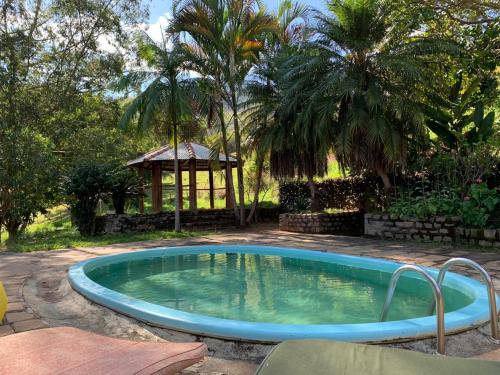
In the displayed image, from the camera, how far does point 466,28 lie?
11.7 metres

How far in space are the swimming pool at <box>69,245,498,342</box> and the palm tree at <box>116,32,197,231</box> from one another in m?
5.01

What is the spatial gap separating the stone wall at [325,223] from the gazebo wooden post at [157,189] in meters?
5.24

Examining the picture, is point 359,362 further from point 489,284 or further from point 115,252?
point 115,252

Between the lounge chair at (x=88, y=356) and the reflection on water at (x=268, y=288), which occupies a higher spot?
the lounge chair at (x=88, y=356)

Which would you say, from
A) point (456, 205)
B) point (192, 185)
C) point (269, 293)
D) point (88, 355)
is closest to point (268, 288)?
point (269, 293)

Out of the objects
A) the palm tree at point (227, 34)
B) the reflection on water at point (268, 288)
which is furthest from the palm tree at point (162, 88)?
the reflection on water at point (268, 288)

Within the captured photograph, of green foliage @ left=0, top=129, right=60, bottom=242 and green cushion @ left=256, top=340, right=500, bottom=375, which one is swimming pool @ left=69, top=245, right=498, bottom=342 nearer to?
green cushion @ left=256, top=340, right=500, bottom=375

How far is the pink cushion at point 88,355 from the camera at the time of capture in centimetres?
219

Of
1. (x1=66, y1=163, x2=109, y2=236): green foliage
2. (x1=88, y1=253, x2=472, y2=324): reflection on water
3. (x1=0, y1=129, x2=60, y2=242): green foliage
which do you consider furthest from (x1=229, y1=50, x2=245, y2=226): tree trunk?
(x1=88, y1=253, x2=472, y2=324): reflection on water

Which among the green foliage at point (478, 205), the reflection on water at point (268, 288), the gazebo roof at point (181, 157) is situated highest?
the gazebo roof at point (181, 157)

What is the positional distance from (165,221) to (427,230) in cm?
917

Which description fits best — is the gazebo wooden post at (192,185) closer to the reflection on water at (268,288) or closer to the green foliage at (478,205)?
the reflection on water at (268,288)

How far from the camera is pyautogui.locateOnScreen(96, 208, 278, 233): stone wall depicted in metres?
14.5

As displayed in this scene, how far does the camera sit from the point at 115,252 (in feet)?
29.6
